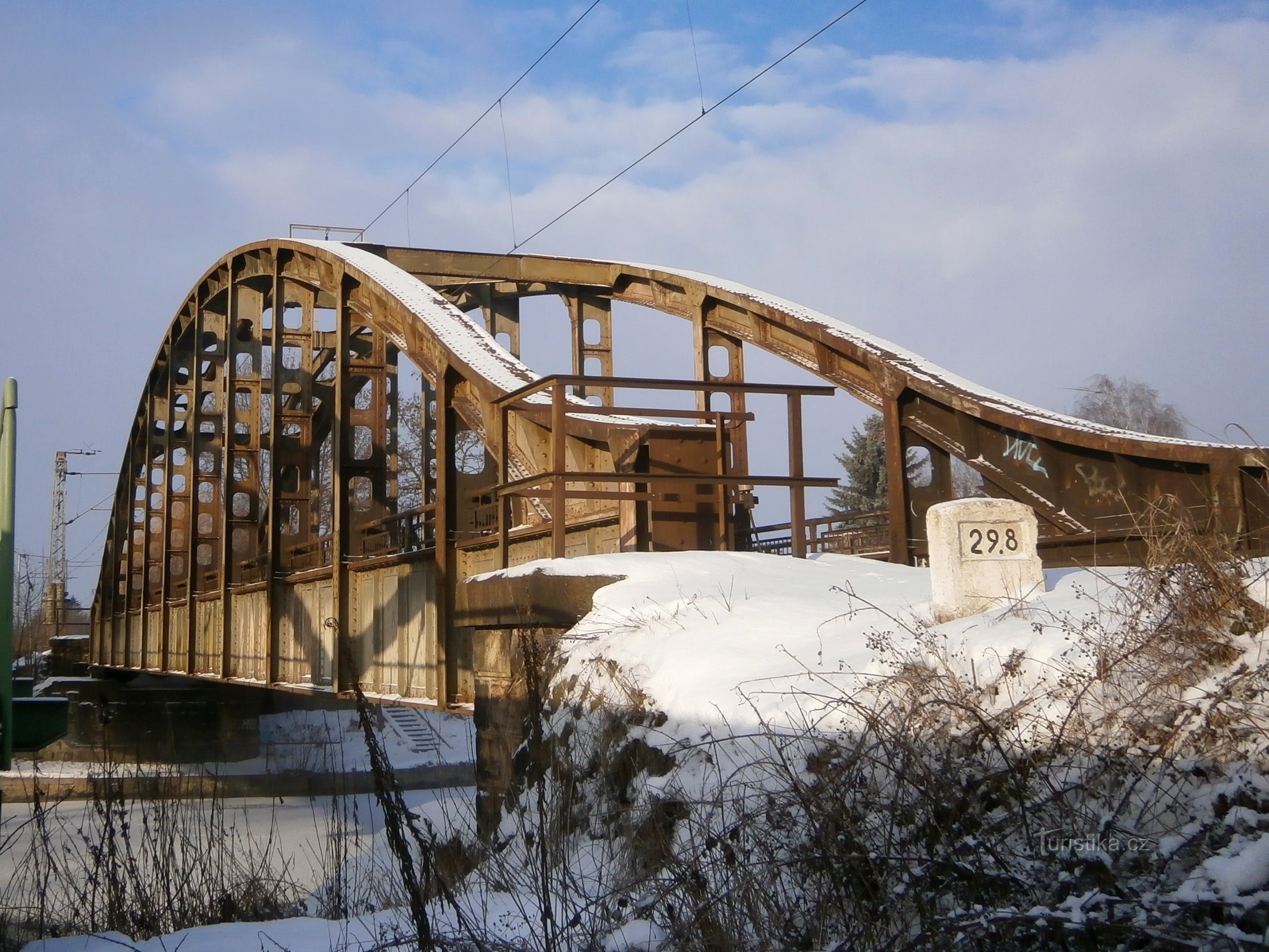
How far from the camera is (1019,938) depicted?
9.43 feet

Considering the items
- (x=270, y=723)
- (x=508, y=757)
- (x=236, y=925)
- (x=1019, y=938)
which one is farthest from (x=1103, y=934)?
(x=270, y=723)

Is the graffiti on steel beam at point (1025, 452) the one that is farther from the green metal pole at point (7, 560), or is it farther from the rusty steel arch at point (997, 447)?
the green metal pole at point (7, 560)

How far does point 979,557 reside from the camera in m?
4.78

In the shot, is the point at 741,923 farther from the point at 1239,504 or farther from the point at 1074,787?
the point at 1239,504

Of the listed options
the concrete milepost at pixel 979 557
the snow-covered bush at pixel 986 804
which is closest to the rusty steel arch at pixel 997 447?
the concrete milepost at pixel 979 557

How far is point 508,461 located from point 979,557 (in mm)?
4947

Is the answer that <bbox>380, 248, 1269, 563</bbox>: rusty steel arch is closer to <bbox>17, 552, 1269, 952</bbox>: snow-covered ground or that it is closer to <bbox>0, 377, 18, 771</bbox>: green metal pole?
<bbox>17, 552, 1269, 952</bbox>: snow-covered ground

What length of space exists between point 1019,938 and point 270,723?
3370 centimetres

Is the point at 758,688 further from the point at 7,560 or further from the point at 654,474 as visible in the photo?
the point at 654,474

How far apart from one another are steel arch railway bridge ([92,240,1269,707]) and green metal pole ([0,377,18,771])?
48.2 inches

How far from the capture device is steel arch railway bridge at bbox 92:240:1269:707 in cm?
812

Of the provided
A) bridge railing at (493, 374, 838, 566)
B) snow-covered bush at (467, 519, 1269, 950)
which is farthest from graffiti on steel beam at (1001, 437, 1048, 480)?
snow-covered bush at (467, 519, 1269, 950)

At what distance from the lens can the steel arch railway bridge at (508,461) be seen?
26.6 feet

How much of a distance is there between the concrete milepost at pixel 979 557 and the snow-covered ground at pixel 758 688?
0.12 metres
